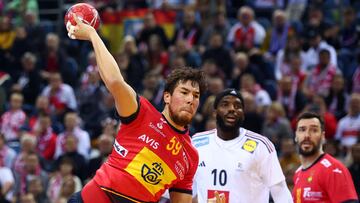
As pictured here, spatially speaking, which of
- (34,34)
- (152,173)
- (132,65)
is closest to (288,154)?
(132,65)

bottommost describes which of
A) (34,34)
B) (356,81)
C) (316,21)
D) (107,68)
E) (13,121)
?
(13,121)

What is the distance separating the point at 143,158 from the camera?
8.21 meters

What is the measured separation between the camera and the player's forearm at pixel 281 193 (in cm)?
958

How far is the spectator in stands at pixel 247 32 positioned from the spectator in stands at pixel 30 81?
4.32 metres

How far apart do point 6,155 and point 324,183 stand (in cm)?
861

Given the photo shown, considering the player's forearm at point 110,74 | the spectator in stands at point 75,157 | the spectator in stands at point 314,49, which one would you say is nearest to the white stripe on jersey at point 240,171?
the player's forearm at point 110,74

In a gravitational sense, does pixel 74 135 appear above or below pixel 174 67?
below

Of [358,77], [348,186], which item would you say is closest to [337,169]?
[348,186]

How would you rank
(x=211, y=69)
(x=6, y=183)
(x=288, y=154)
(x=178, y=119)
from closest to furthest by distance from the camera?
(x=178, y=119), (x=288, y=154), (x=6, y=183), (x=211, y=69)

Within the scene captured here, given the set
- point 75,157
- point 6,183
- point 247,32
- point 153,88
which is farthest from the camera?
point 247,32

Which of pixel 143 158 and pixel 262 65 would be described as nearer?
pixel 143 158

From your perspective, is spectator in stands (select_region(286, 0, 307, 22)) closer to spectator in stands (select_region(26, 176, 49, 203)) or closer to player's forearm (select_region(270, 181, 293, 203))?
spectator in stands (select_region(26, 176, 49, 203))

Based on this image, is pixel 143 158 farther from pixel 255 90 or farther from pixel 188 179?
pixel 255 90

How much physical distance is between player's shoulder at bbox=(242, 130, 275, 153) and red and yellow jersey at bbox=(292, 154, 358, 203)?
19.7 inches
